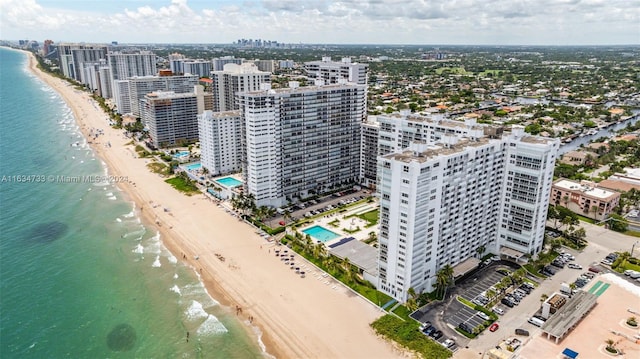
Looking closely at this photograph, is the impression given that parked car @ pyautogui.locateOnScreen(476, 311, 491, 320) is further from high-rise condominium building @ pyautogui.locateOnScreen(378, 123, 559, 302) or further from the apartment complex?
the apartment complex

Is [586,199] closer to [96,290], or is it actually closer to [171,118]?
[96,290]

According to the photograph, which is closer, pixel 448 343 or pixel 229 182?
pixel 448 343

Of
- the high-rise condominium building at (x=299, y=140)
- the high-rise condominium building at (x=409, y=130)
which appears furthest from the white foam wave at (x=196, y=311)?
the high-rise condominium building at (x=409, y=130)

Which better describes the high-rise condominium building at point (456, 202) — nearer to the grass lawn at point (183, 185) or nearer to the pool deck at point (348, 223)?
the pool deck at point (348, 223)

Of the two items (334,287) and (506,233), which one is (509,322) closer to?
(506,233)

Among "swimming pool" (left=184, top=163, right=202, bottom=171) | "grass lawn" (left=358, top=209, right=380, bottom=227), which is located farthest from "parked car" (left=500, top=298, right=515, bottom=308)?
"swimming pool" (left=184, top=163, right=202, bottom=171)

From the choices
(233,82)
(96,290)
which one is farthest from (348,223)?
(233,82)
